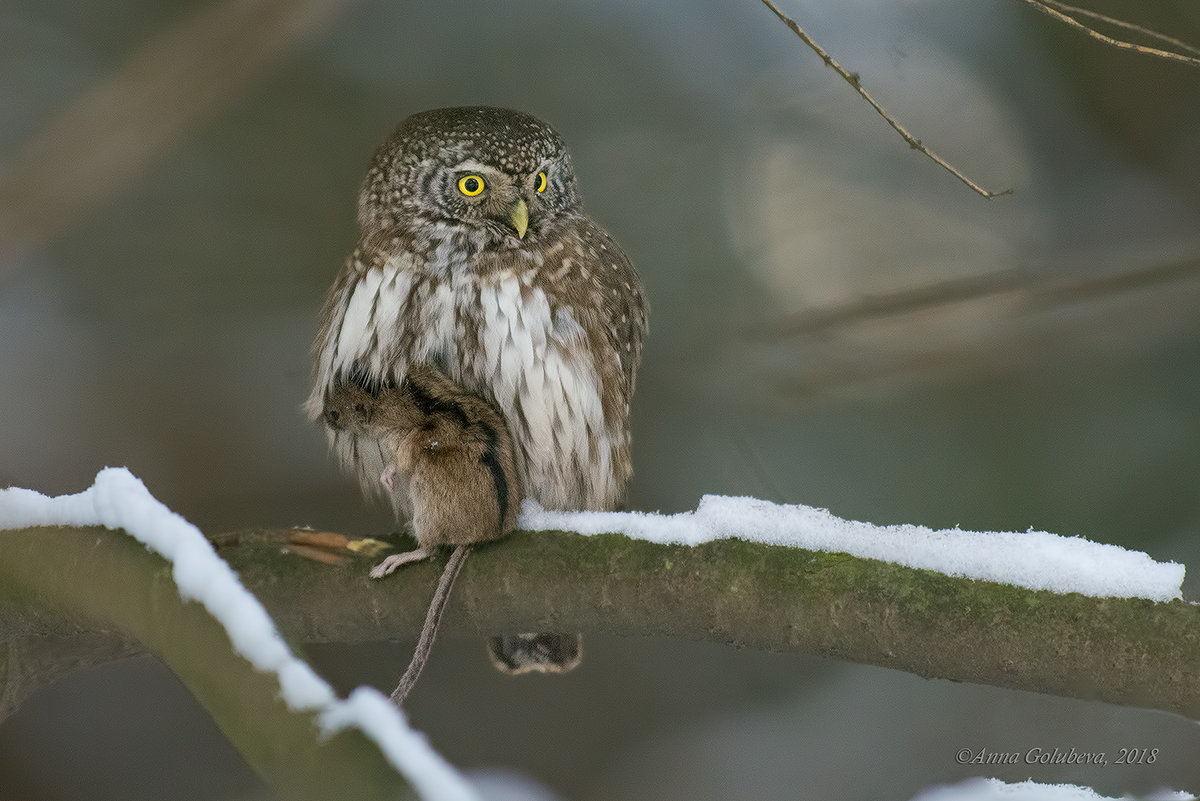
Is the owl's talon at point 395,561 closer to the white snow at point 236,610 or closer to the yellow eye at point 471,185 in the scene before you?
the white snow at point 236,610

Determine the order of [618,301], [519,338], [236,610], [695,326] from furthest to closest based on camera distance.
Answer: [695,326] → [618,301] → [519,338] → [236,610]

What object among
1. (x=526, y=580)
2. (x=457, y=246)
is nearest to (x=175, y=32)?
(x=457, y=246)

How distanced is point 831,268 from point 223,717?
2922 mm

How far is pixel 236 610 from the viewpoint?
4.46ft

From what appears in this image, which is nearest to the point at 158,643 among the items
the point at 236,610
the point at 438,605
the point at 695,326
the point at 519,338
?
the point at 236,610

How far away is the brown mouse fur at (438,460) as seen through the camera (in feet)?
6.27

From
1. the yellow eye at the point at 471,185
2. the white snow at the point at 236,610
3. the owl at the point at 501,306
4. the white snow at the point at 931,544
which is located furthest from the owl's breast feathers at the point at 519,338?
the white snow at the point at 236,610

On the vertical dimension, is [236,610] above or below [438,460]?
above

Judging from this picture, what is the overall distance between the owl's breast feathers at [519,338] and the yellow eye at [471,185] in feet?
0.47

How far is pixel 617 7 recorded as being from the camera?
159 inches

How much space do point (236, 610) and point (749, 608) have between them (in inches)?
30.5

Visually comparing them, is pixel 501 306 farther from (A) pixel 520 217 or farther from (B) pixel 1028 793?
(B) pixel 1028 793

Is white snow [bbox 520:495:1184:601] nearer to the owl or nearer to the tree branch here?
the owl

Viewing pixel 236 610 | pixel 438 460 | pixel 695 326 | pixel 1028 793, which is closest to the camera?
pixel 236 610
